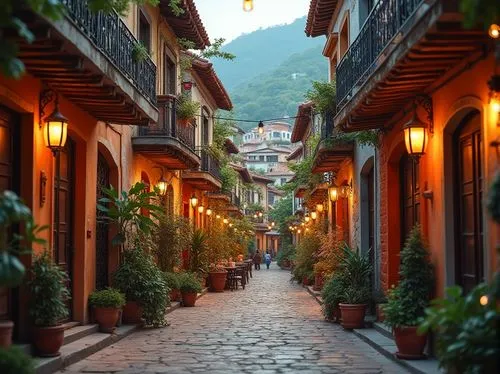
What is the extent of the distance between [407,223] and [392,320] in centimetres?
393

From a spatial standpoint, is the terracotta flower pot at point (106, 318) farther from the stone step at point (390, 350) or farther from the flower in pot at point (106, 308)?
the stone step at point (390, 350)

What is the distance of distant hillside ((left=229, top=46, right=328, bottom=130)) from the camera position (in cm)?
11600

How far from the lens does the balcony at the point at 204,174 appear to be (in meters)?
25.3

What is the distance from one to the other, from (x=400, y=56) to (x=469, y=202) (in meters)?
2.20

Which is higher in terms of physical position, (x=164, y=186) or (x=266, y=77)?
(x=266, y=77)

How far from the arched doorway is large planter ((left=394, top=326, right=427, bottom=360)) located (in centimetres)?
678

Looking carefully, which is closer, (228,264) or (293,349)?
(293,349)

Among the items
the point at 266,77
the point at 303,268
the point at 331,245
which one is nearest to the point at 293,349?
the point at 331,245

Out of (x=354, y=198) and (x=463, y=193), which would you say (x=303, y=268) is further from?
(x=463, y=193)

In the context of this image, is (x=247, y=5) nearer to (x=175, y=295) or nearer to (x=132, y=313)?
(x=132, y=313)

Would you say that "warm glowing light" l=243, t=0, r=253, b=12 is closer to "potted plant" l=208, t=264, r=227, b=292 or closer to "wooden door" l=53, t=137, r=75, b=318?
"wooden door" l=53, t=137, r=75, b=318

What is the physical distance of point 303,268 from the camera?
2706cm

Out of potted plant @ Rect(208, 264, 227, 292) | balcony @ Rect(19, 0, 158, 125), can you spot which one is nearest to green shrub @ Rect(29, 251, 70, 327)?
balcony @ Rect(19, 0, 158, 125)

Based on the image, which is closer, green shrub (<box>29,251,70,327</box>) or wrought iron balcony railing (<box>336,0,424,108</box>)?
green shrub (<box>29,251,70,327</box>)
